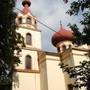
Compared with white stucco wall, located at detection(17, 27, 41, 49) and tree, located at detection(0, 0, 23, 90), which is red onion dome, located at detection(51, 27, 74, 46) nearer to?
white stucco wall, located at detection(17, 27, 41, 49)

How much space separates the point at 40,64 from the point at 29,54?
5.50 ft

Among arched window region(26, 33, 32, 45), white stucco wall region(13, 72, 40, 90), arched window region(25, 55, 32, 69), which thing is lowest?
white stucco wall region(13, 72, 40, 90)

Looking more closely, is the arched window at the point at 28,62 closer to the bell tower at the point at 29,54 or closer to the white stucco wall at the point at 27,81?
the bell tower at the point at 29,54

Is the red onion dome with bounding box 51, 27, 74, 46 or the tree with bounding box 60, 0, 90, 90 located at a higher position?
the red onion dome with bounding box 51, 27, 74, 46

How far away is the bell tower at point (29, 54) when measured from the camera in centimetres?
2370

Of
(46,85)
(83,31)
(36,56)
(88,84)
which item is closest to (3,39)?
(83,31)

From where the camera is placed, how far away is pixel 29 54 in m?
25.8

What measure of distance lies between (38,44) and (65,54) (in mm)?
4684

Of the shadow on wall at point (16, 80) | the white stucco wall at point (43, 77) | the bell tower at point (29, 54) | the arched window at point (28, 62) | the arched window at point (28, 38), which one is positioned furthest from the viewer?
the arched window at point (28, 38)

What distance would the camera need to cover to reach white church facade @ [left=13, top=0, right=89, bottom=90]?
2256cm

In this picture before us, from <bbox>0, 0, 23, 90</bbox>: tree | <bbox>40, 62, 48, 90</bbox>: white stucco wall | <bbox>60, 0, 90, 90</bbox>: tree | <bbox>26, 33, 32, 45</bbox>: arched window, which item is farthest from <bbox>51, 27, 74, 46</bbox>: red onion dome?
<bbox>60, 0, 90, 90</bbox>: tree

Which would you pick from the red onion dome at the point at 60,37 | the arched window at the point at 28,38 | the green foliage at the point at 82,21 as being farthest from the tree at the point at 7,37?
the red onion dome at the point at 60,37

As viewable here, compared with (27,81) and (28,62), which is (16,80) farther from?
(28,62)

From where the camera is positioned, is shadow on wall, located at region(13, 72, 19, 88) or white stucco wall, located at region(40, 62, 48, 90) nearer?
shadow on wall, located at region(13, 72, 19, 88)
